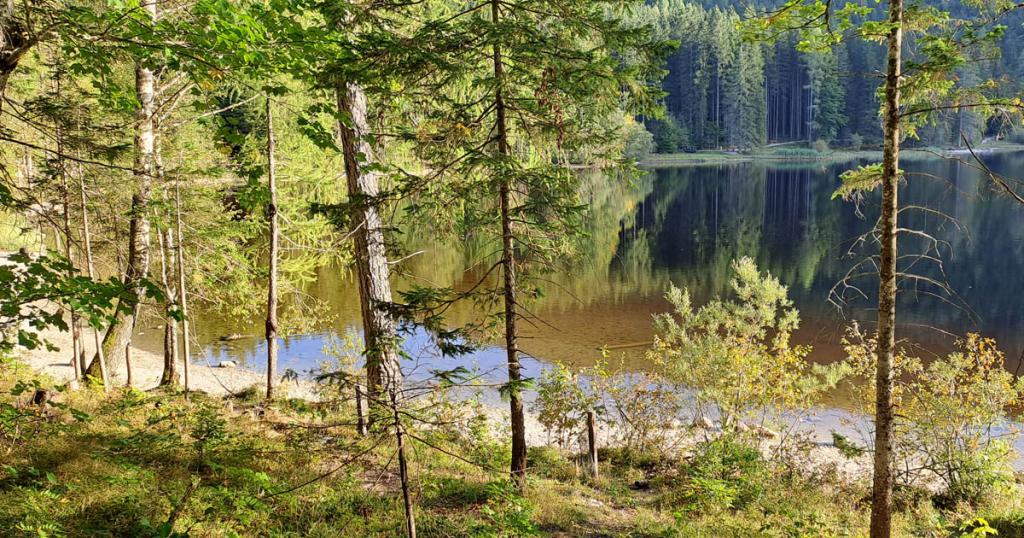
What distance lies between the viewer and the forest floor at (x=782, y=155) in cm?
7394

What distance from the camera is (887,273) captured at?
6.56 m

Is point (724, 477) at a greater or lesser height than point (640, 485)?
greater

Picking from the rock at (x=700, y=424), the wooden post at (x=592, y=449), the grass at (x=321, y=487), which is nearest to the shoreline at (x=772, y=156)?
the rock at (x=700, y=424)

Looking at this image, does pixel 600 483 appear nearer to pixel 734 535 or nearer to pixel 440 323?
pixel 734 535

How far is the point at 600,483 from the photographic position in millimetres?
9672

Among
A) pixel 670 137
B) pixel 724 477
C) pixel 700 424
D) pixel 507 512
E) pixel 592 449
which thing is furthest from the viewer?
pixel 670 137

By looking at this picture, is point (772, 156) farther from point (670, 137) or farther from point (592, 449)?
point (592, 449)

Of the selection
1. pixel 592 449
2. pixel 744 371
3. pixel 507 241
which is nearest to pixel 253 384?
pixel 592 449

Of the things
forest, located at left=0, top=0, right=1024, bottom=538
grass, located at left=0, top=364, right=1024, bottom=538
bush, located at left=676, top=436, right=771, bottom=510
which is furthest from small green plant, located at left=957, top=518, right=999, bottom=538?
bush, located at left=676, top=436, right=771, bottom=510

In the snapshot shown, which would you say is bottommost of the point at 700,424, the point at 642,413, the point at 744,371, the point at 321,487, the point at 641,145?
the point at 700,424

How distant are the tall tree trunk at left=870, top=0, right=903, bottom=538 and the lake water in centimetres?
28

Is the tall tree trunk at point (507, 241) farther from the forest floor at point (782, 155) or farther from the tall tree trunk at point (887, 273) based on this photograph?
the forest floor at point (782, 155)

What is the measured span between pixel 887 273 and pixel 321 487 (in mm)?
6068

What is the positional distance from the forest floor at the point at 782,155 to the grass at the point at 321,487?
6996cm
